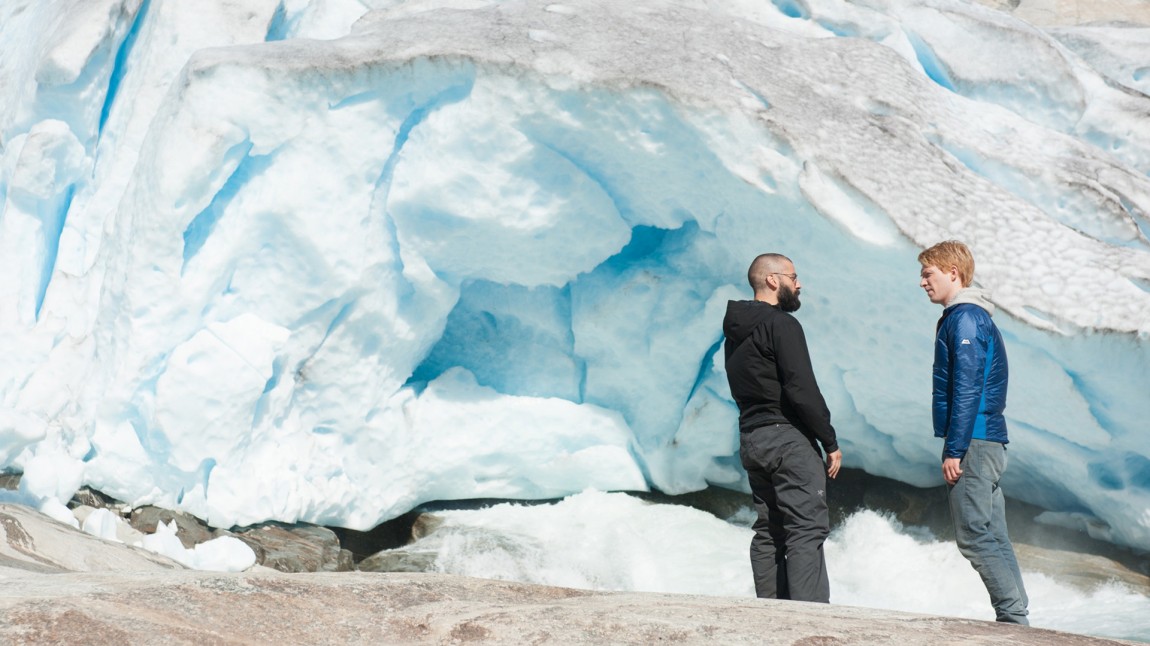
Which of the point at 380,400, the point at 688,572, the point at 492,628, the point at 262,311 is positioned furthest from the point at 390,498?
the point at 492,628

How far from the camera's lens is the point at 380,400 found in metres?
6.17

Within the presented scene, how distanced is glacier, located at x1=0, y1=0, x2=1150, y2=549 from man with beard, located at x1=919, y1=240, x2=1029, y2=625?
1.80m

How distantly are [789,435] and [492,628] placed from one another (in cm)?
124

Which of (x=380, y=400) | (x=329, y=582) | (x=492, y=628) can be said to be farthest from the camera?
(x=380, y=400)

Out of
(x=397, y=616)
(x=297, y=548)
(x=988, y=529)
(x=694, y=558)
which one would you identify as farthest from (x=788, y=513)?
(x=297, y=548)

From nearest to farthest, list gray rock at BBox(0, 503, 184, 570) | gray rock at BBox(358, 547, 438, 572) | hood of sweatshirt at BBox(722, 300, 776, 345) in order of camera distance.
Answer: hood of sweatshirt at BBox(722, 300, 776, 345), gray rock at BBox(0, 503, 184, 570), gray rock at BBox(358, 547, 438, 572)

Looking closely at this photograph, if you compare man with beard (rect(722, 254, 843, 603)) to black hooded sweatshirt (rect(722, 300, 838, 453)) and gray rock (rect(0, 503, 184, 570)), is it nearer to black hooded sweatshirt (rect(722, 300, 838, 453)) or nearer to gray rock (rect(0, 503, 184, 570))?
black hooded sweatshirt (rect(722, 300, 838, 453))

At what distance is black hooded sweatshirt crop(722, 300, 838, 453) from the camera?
3230 mm

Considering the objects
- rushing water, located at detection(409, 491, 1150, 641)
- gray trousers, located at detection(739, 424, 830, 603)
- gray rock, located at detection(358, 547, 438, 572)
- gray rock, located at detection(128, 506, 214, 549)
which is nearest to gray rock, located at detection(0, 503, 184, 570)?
gray rock, located at detection(128, 506, 214, 549)

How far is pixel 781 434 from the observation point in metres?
3.29

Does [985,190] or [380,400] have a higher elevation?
[985,190]

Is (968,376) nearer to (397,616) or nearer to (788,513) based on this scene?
(788,513)

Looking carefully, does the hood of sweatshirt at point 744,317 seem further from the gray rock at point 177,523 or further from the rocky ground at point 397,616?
the gray rock at point 177,523

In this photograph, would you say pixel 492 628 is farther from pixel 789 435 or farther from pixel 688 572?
pixel 688 572
